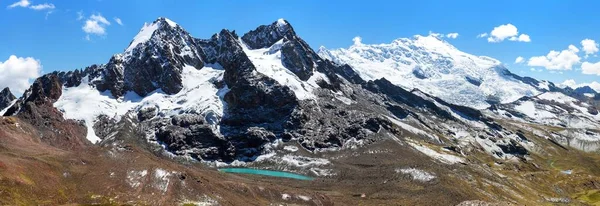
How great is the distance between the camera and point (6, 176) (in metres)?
172

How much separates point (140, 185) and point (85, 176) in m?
22.0

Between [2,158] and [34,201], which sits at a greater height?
[2,158]

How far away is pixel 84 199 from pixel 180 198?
33569 mm

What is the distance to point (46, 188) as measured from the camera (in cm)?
17950

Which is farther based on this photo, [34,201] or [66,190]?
[66,190]

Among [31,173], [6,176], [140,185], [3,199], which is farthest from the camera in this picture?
[140,185]

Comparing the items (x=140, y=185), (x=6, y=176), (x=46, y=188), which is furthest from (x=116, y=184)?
(x=6, y=176)

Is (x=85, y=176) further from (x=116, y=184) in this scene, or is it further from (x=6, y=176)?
(x=6, y=176)

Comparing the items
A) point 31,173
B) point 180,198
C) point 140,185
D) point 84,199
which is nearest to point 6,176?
point 31,173

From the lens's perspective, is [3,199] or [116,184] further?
[116,184]

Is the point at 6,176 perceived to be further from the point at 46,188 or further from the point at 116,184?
the point at 116,184

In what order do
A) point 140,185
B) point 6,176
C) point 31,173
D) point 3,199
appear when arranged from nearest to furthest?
point 3,199
point 6,176
point 31,173
point 140,185

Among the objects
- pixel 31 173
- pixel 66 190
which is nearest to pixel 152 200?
pixel 66 190

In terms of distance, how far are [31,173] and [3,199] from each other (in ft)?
85.0
